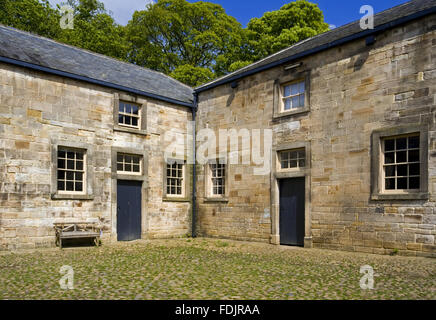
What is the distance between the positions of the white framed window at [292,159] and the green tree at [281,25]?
473 inches

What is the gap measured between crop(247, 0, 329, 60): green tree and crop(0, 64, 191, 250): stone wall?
38.5 ft

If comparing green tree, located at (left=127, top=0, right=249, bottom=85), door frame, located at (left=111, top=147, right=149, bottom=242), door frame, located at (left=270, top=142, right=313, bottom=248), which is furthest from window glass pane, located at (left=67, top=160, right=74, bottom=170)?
green tree, located at (left=127, top=0, right=249, bottom=85)

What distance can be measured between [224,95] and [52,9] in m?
18.0

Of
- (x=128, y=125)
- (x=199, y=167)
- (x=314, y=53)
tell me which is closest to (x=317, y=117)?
(x=314, y=53)

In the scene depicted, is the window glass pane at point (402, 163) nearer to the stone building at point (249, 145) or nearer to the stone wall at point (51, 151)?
the stone building at point (249, 145)

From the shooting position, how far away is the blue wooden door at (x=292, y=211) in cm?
1177

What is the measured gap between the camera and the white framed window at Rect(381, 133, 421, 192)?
9359 millimetres

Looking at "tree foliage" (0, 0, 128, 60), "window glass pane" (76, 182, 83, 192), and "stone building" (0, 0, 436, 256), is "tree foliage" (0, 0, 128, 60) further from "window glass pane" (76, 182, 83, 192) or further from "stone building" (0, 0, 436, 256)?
"window glass pane" (76, 182, 83, 192)

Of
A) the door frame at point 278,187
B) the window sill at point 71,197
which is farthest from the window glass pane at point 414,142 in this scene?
the window sill at point 71,197

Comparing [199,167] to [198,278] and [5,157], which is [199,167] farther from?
[198,278]

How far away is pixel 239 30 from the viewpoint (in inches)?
1104

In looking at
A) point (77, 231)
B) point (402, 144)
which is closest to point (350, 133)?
point (402, 144)

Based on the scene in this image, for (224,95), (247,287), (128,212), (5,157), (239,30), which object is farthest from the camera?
(239,30)

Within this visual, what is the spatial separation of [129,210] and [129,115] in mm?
3383
